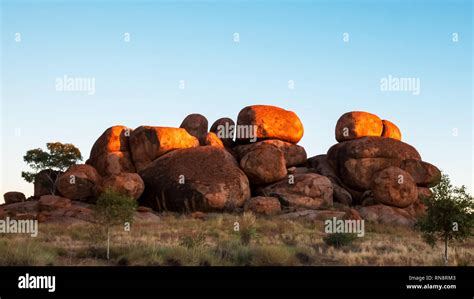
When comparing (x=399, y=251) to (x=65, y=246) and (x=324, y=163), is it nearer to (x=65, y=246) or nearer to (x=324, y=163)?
(x=65, y=246)

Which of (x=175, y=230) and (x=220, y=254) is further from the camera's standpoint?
(x=175, y=230)

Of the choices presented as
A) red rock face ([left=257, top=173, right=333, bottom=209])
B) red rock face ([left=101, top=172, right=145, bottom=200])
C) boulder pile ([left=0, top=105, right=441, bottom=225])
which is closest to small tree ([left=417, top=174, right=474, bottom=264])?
boulder pile ([left=0, top=105, right=441, bottom=225])

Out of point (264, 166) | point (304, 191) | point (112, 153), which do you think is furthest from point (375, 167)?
point (112, 153)

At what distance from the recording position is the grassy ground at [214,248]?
15492 millimetres

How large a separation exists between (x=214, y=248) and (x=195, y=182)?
1631cm

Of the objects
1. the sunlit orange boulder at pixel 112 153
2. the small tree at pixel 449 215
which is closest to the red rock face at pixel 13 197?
the sunlit orange boulder at pixel 112 153

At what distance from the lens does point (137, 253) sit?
52.2 feet

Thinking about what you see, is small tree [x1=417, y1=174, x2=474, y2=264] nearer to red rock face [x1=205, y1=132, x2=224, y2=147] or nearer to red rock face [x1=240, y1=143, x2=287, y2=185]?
red rock face [x1=240, y1=143, x2=287, y2=185]

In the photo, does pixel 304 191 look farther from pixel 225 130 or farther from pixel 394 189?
pixel 225 130

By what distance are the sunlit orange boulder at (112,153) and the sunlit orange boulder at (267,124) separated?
927 centimetres

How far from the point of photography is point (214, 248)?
17547 millimetres

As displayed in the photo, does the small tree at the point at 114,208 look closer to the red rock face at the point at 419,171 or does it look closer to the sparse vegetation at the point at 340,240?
the sparse vegetation at the point at 340,240
